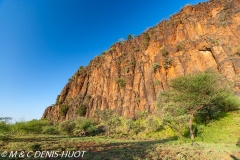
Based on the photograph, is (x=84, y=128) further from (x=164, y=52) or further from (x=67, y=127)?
(x=164, y=52)

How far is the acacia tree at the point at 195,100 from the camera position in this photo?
77.7 ft

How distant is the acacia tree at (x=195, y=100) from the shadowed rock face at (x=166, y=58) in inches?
410

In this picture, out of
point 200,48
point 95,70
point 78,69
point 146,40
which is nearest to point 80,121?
point 95,70

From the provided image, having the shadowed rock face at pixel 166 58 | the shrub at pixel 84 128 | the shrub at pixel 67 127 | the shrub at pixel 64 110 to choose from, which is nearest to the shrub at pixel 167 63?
the shadowed rock face at pixel 166 58

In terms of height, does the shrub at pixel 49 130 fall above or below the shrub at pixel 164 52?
below

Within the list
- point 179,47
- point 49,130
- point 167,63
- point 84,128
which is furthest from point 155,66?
point 49,130

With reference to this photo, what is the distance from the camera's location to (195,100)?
2647 centimetres

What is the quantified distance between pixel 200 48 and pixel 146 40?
79.9 ft

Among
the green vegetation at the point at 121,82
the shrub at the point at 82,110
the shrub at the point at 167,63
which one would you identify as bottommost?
the shrub at the point at 82,110

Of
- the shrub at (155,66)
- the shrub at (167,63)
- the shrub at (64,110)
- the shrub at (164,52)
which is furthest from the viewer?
the shrub at (64,110)

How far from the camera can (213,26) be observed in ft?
158

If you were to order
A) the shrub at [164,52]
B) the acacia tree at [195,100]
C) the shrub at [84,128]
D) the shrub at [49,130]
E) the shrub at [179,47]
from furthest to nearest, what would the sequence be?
1. the shrub at [49,130]
2. the shrub at [164,52]
3. the shrub at [179,47]
4. the shrub at [84,128]
5. the acacia tree at [195,100]

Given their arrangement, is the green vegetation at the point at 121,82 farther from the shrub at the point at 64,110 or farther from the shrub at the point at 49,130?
the shrub at the point at 64,110

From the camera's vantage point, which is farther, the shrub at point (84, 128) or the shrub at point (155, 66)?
the shrub at point (155, 66)
